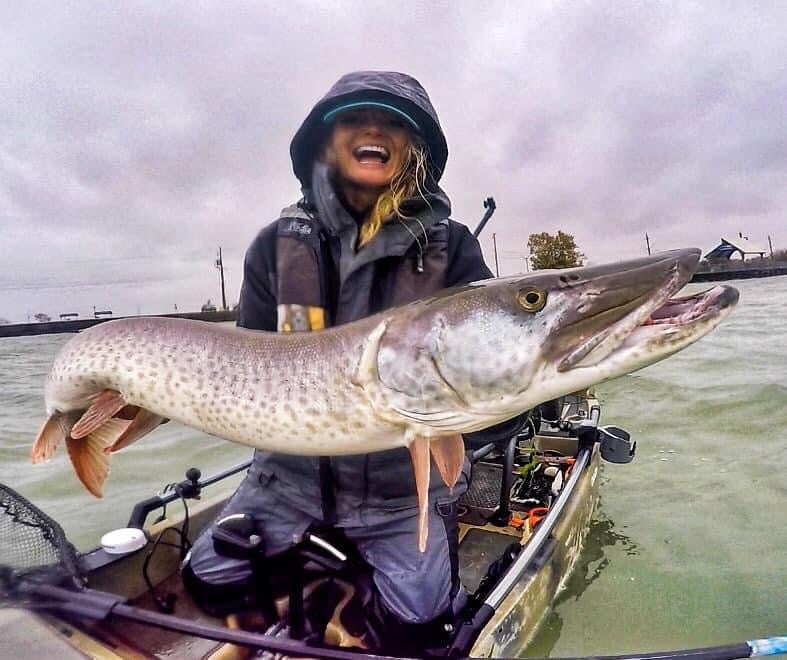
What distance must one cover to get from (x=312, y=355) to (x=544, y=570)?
66.4 inches

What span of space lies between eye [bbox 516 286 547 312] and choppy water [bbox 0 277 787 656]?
7.80 feet

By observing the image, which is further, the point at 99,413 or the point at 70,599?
the point at 99,413

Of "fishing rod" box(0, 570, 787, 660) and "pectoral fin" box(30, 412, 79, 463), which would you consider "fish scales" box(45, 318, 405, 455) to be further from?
"fishing rod" box(0, 570, 787, 660)

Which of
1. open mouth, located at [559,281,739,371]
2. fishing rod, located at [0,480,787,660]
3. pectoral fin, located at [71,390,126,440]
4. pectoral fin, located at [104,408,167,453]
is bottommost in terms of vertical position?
fishing rod, located at [0,480,787,660]

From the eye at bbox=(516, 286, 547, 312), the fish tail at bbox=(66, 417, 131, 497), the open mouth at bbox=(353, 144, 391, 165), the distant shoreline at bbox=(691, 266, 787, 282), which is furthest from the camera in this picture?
the distant shoreline at bbox=(691, 266, 787, 282)

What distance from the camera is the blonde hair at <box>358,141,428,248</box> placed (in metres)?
2.24

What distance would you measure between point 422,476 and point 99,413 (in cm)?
129

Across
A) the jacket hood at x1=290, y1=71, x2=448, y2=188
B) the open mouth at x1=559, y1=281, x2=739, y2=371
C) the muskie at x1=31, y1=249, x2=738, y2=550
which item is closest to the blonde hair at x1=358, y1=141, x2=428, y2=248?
the jacket hood at x1=290, y1=71, x2=448, y2=188

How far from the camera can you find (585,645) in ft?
10.6

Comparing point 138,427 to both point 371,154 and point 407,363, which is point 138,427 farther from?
point 371,154

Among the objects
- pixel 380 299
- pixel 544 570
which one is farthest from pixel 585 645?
pixel 380 299

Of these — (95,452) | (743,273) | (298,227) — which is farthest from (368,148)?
(743,273)

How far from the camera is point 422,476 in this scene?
1.62 metres

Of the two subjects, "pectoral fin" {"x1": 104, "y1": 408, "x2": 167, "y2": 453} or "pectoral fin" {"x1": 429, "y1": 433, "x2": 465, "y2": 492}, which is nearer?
"pectoral fin" {"x1": 429, "y1": 433, "x2": 465, "y2": 492}
